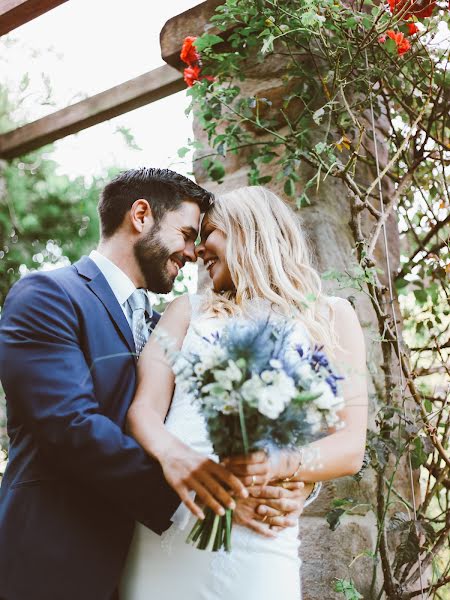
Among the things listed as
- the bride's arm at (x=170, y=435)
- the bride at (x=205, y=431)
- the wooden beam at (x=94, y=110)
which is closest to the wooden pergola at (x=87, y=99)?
the wooden beam at (x=94, y=110)

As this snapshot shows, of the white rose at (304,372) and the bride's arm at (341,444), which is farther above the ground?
the white rose at (304,372)

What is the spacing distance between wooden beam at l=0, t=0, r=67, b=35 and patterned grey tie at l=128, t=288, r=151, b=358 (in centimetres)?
147

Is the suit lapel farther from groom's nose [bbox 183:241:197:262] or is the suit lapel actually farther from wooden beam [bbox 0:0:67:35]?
wooden beam [bbox 0:0:67:35]

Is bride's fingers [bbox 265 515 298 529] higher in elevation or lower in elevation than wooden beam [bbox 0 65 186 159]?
lower

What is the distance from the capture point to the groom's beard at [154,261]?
7.12 ft

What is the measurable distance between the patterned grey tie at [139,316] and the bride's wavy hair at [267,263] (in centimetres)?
23

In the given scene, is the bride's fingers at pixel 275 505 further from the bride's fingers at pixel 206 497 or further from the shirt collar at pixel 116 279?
the shirt collar at pixel 116 279

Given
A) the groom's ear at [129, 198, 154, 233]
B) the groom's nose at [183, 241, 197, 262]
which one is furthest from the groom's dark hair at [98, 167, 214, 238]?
the groom's nose at [183, 241, 197, 262]

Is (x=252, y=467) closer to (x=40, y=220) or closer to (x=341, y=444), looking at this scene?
(x=341, y=444)

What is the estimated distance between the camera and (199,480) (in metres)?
1.42

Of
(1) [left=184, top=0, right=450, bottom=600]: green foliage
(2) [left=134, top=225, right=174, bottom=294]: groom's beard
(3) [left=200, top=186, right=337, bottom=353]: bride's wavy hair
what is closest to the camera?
(3) [left=200, top=186, right=337, bottom=353]: bride's wavy hair

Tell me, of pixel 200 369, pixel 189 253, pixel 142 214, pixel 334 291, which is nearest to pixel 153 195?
pixel 142 214

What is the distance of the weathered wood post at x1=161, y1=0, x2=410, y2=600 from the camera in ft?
6.79

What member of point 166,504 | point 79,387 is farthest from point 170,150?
point 166,504
